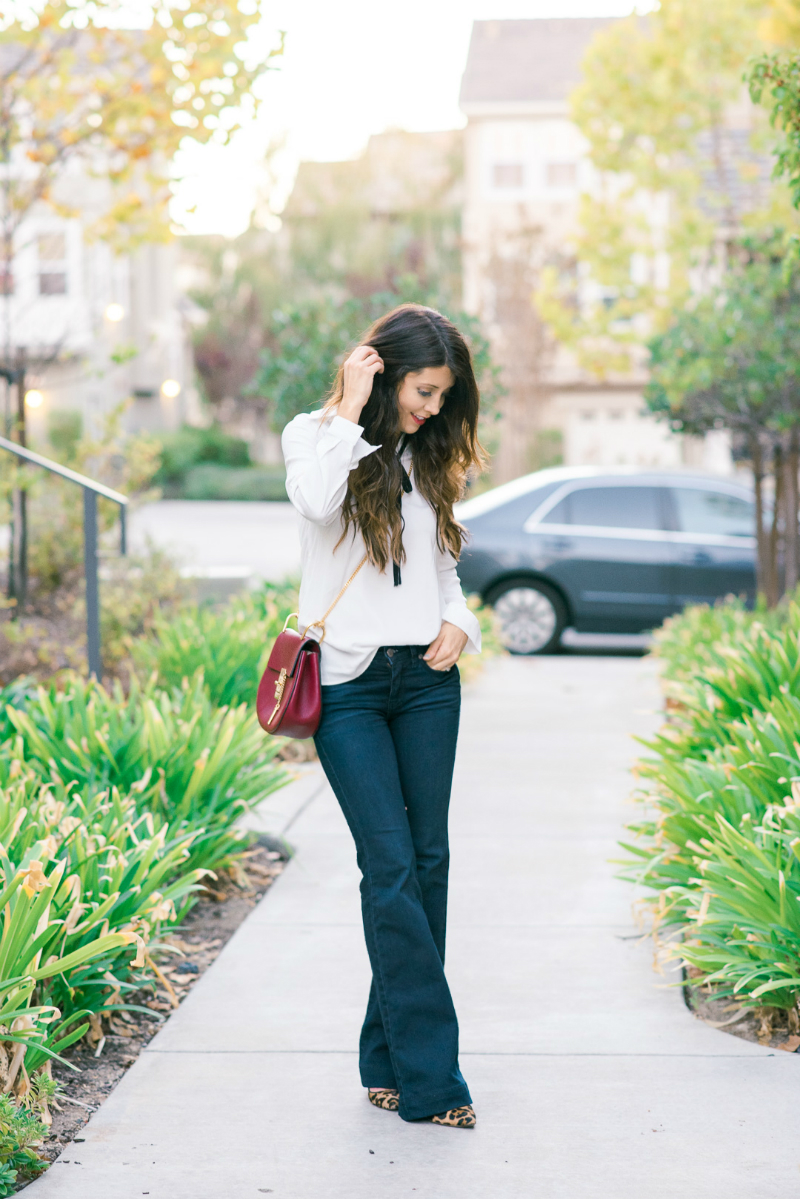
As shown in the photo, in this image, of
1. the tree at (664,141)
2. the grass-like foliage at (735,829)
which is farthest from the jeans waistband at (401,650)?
the tree at (664,141)

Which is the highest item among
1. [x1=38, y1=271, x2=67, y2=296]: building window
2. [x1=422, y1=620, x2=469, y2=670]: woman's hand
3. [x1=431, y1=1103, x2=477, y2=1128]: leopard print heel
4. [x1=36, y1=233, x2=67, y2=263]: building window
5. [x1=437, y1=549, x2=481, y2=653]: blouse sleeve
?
[x1=36, y1=233, x2=67, y2=263]: building window

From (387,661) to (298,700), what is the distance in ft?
0.69

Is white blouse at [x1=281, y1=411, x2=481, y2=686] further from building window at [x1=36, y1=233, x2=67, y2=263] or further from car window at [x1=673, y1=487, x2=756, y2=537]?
building window at [x1=36, y1=233, x2=67, y2=263]

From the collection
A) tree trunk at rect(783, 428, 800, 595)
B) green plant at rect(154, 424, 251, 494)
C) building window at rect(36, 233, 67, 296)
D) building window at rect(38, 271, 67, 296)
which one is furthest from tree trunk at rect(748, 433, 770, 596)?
green plant at rect(154, 424, 251, 494)

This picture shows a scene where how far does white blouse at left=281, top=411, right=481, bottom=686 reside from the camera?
2.90 metres

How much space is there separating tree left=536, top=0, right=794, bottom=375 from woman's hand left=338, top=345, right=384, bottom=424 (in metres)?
11.2

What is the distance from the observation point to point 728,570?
11008 mm

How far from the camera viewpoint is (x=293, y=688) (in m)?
2.97

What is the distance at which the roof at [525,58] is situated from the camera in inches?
1316

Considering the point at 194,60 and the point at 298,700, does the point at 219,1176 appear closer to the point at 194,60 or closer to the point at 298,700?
the point at 298,700

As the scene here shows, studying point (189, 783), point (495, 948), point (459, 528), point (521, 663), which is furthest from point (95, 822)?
point (521, 663)

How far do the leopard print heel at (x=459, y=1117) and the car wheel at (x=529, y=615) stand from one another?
26.7 feet

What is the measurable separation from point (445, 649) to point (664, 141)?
15.2m

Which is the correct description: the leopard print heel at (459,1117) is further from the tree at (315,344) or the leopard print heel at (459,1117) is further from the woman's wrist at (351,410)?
the tree at (315,344)
